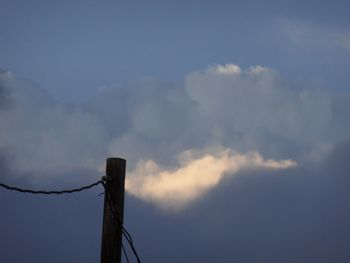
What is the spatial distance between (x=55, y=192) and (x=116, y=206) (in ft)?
3.61

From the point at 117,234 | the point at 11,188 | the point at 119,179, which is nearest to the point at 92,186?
the point at 119,179

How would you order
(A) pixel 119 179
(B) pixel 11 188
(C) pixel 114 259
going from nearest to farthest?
(B) pixel 11 188, (C) pixel 114 259, (A) pixel 119 179

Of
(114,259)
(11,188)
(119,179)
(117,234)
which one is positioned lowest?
(114,259)

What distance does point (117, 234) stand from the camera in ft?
21.5

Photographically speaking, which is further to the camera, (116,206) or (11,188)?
(116,206)

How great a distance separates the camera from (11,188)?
5.88m

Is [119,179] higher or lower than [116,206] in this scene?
higher

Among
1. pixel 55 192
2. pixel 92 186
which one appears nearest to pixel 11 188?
pixel 55 192

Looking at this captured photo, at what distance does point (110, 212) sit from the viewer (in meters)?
6.65

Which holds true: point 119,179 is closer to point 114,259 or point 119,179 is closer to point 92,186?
point 92,186

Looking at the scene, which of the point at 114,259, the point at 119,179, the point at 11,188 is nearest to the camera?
the point at 11,188

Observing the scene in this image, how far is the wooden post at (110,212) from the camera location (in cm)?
642

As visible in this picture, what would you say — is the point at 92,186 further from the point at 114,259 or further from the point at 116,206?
the point at 114,259

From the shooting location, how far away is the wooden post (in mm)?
6422
